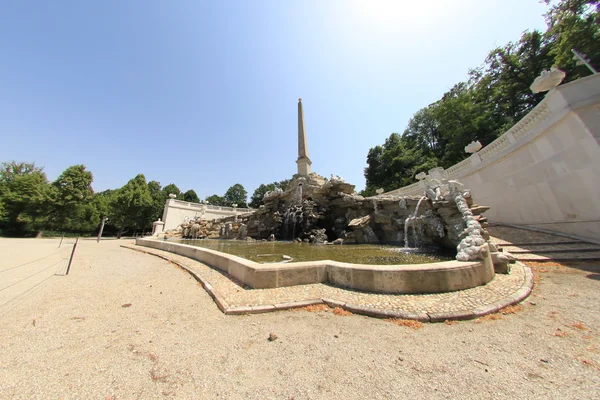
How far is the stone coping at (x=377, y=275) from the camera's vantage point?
3.82m

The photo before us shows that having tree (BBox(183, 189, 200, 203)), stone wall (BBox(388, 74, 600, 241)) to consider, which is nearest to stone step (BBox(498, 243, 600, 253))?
stone wall (BBox(388, 74, 600, 241))

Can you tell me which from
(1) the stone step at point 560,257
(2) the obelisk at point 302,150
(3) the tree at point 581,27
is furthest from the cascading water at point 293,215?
(3) the tree at point 581,27

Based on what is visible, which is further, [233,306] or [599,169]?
[599,169]

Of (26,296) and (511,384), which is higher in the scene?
(26,296)

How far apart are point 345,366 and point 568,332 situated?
124 inches

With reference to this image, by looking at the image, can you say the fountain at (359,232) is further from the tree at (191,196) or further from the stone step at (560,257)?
the tree at (191,196)

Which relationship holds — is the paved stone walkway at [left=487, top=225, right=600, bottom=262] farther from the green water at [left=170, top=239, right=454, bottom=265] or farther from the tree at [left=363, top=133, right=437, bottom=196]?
the tree at [left=363, top=133, right=437, bottom=196]

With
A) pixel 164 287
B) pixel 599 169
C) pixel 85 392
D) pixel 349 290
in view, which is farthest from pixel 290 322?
pixel 599 169

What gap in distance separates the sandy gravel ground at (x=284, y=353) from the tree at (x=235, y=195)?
2611 inches

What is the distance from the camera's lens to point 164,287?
4.79 metres

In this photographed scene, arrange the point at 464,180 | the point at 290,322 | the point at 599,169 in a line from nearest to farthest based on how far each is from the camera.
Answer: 1. the point at 290,322
2. the point at 599,169
3. the point at 464,180

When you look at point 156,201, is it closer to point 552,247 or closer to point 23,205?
point 23,205

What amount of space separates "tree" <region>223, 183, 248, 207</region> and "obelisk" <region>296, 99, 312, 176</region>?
1845 inches

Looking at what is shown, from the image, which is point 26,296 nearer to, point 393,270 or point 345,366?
point 345,366
